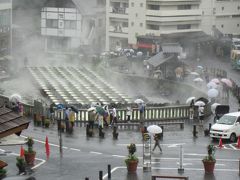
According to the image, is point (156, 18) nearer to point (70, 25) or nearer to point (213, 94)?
point (70, 25)

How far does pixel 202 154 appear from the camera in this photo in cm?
4491

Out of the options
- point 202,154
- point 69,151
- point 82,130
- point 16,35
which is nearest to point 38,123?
point 82,130

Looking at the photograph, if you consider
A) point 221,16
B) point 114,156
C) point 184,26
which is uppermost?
point 221,16

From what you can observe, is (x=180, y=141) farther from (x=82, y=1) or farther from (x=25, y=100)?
(x=82, y=1)

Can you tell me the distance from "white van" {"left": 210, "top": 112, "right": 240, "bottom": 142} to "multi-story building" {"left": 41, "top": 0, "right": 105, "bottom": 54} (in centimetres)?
6107

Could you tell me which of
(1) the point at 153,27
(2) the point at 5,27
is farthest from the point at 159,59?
(1) the point at 153,27

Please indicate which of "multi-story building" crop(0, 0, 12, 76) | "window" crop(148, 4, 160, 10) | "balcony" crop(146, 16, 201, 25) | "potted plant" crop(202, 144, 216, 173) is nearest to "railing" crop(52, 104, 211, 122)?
"potted plant" crop(202, 144, 216, 173)

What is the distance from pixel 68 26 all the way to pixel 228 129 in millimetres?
64765

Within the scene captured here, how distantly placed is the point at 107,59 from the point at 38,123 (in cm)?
3724

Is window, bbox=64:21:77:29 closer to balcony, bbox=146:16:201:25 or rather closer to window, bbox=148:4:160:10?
balcony, bbox=146:16:201:25

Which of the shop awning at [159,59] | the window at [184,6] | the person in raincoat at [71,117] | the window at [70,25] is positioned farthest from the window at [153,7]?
the person in raincoat at [71,117]

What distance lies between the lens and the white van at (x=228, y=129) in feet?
158

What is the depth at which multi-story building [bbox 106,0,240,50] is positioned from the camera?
355 feet

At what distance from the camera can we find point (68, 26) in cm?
11100
